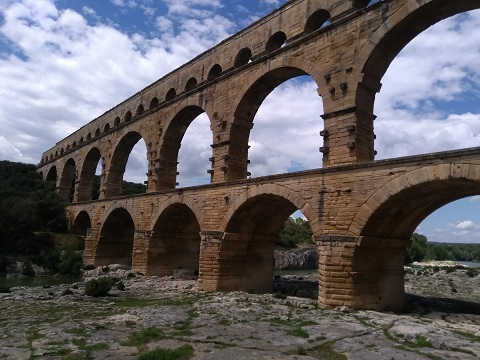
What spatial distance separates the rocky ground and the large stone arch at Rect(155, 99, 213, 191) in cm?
928

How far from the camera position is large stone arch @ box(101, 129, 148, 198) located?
25453 mm

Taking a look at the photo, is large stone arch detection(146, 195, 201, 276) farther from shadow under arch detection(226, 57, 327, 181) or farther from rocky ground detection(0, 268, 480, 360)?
rocky ground detection(0, 268, 480, 360)

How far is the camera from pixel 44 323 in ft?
26.3

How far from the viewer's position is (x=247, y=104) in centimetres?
1612

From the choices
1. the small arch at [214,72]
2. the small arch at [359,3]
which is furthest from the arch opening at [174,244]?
the small arch at [359,3]

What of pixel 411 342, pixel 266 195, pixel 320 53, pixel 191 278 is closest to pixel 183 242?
pixel 191 278

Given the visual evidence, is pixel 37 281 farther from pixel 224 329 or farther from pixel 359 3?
pixel 359 3

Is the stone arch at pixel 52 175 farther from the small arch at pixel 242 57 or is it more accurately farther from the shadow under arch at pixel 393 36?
the shadow under arch at pixel 393 36

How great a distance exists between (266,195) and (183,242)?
8254mm

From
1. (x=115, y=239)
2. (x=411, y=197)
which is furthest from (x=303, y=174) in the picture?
(x=115, y=239)

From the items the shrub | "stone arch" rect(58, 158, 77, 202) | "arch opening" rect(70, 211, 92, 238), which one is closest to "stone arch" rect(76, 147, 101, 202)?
"arch opening" rect(70, 211, 92, 238)

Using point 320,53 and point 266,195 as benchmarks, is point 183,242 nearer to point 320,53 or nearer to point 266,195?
point 266,195

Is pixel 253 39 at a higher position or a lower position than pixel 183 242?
Result: higher

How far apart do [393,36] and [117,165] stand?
19621 mm
